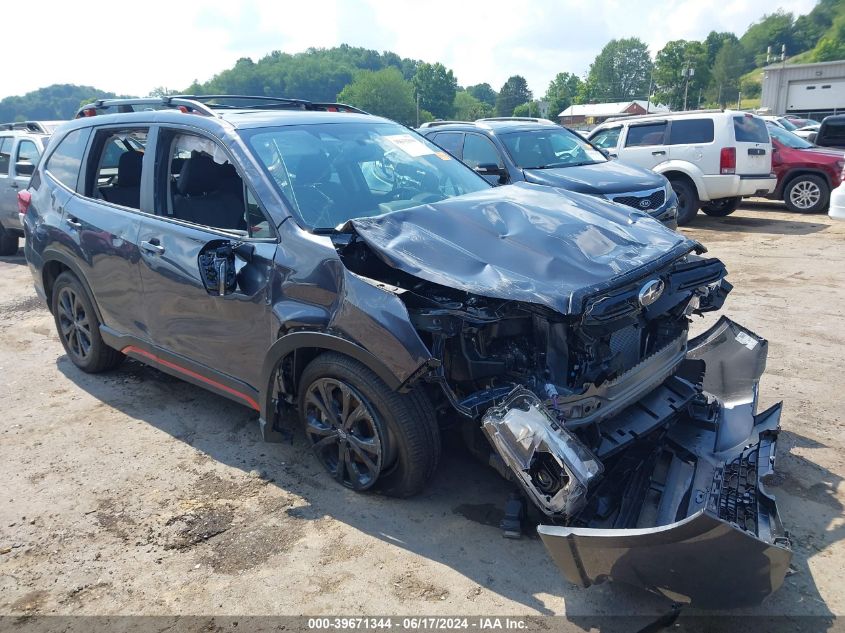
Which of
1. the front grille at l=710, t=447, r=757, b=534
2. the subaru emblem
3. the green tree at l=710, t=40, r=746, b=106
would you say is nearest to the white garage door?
the green tree at l=710, t=40, r=746, b=106

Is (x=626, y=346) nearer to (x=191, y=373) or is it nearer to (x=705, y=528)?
(x=705, y=528)

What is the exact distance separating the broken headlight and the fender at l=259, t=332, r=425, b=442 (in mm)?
440

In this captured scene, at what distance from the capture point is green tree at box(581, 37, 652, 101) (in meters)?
132

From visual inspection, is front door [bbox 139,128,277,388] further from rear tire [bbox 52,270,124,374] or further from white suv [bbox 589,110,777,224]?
white suv [bbox 589,110,777,224]

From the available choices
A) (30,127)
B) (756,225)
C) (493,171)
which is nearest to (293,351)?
(493,171)

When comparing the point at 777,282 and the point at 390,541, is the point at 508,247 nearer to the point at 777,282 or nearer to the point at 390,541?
the point at 390,541

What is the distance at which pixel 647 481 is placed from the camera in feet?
10.4

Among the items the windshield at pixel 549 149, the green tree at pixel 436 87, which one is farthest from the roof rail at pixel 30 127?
the green tree at pixel 436 87

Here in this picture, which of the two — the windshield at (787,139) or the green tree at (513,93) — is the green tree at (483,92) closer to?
the green tree at (513,93)

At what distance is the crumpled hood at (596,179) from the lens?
848 cm

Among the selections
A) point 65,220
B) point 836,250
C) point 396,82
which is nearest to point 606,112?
point 396,82

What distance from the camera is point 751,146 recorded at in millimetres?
11664

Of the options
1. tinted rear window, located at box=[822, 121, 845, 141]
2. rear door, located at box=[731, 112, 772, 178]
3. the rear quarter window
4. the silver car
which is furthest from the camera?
tinted rear window, located at box=[822, 121, 845, 141]

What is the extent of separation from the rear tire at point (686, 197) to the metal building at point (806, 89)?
47.8 metres
